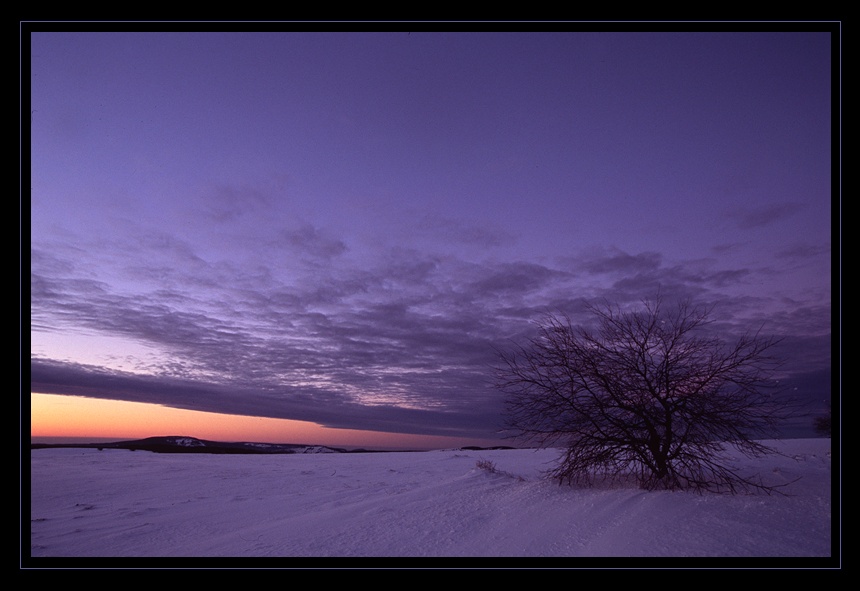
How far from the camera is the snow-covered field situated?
18.8ft

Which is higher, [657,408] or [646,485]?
[657,408]

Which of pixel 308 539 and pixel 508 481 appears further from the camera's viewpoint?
pixel 508 481

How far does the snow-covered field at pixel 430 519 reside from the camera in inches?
226

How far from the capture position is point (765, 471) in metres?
9.33

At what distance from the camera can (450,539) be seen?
6.26 metres

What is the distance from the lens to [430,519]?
7.20 meters
